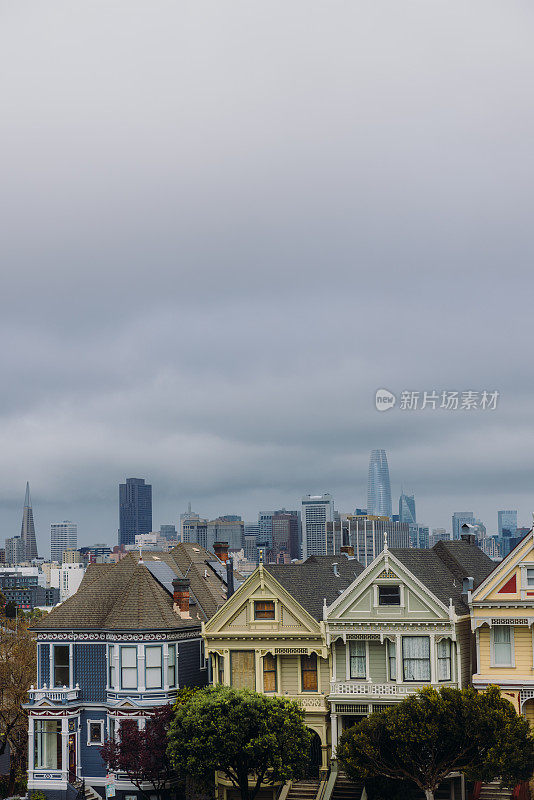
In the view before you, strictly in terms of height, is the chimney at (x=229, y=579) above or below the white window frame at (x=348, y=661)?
above

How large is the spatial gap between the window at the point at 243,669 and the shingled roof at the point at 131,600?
3.90 m

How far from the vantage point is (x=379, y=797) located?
54.4 meters

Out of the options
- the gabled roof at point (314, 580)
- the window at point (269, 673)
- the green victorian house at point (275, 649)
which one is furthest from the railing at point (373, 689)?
the gabled roof at point (314, 580)

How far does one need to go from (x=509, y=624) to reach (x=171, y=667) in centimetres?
1796

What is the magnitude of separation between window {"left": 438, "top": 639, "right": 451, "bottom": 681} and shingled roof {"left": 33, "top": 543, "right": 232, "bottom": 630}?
14.0 m

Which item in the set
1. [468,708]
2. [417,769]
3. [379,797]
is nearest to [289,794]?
Answer: [379,797]

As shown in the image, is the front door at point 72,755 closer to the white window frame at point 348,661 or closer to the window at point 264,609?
the window at point 264,609

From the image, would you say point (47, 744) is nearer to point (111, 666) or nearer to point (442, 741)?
point (111, 666)

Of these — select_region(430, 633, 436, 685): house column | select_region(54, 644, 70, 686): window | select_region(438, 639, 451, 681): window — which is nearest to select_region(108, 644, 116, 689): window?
select_region(54, 644, 70, 686): window

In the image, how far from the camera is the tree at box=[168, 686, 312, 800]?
5272 centimetres

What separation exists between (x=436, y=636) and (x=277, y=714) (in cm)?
869

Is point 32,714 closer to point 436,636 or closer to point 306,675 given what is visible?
point 306,675

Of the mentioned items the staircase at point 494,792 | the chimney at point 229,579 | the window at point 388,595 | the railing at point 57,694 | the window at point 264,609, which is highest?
the chimney at point 229,579

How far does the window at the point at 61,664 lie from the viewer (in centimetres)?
6203
